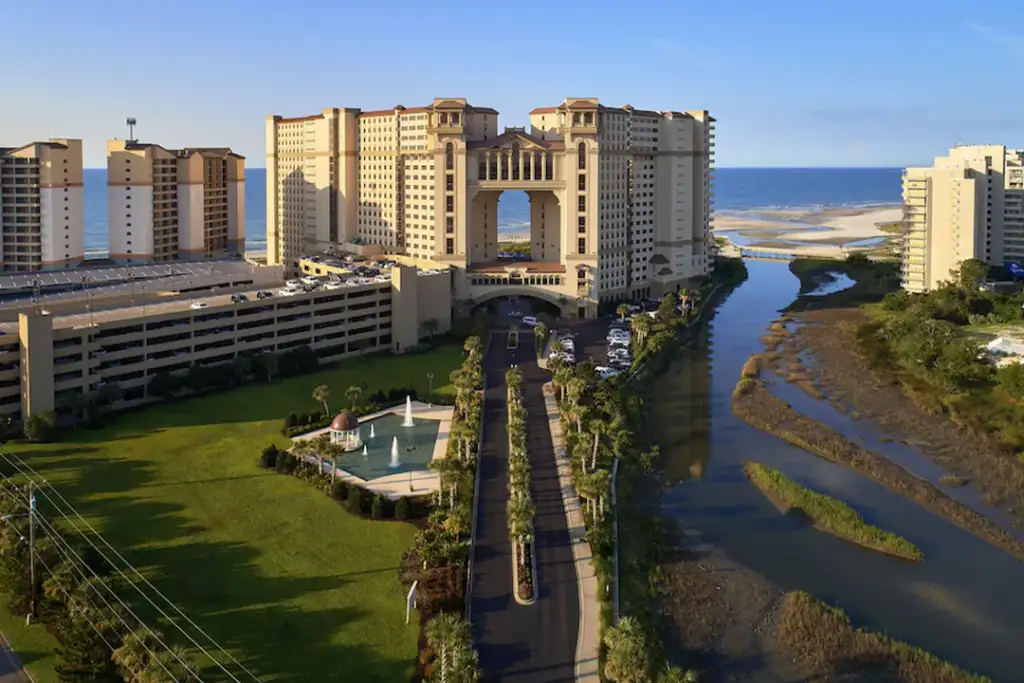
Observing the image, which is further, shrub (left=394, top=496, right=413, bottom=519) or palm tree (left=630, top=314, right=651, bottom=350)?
palm tree (left=630, top=314, right=651, bottom=350)

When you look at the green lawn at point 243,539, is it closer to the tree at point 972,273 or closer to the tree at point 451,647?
the tree at point 451,647

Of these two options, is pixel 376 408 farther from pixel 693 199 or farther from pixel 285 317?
pixel 693 199

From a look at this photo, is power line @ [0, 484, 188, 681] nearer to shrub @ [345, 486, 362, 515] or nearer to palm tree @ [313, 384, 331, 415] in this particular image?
shrub @ [345, 486, 362, 515]

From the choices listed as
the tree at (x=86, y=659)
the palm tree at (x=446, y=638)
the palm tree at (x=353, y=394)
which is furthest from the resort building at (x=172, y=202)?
the palm tree at (x=446, y=638)

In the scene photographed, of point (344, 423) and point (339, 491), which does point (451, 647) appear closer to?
point (339, 491)

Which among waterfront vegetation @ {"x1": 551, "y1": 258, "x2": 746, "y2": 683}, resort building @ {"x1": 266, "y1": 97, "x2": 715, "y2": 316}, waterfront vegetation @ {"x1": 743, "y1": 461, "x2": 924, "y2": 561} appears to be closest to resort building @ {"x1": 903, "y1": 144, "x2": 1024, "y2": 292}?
resort building @ {"x1": 266, "y1": 97, "x2": 715, "y2": 316}

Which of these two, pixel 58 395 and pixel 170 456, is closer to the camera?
pixel 170 456

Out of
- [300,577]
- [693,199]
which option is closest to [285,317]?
[300,577]
